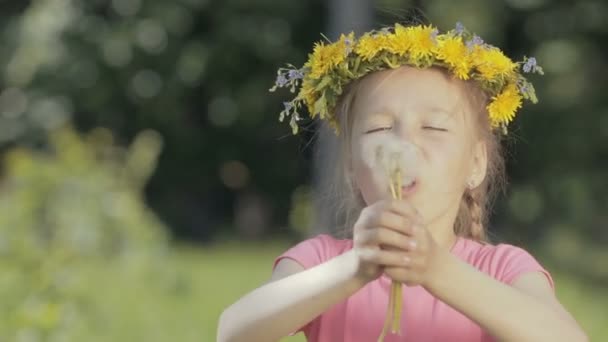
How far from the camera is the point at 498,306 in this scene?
2.27 metres

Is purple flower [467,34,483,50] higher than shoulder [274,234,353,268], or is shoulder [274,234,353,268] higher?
purple flower [467,34,483,50]

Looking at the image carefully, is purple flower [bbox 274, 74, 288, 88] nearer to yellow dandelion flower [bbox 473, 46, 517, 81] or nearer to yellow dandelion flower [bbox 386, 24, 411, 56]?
yellow dandelion flower [bbox 386, 24, 411, 56]

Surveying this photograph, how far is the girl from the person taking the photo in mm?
2275

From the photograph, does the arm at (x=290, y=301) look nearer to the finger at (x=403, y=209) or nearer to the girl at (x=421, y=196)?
the girl at (x=421, y=196)

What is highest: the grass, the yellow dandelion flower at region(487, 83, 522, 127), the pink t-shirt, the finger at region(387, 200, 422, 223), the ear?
the grass

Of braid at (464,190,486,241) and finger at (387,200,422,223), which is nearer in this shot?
finger at (387,200,422,223)

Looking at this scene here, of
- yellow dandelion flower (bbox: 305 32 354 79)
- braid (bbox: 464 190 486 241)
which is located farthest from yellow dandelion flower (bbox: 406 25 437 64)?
braid (bbox: 464 190 486 241)

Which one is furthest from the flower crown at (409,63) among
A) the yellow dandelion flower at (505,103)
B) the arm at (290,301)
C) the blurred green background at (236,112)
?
the blurred green background at (236,112)

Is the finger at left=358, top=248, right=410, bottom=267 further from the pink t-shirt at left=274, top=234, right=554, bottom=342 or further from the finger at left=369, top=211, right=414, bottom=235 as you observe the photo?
the pink t-shirt at left=274, top=234, right=554, bottom=342

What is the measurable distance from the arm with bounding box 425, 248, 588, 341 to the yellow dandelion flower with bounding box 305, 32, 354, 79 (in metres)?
0.58

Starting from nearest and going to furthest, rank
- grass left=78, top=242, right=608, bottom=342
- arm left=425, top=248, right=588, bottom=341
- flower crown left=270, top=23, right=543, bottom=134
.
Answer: arm left=425, top=248, right=588, bottom=341, flower crown left=270, top=23, right=543, bottom=134, grass left=78, top=242, right=608, bottom=342

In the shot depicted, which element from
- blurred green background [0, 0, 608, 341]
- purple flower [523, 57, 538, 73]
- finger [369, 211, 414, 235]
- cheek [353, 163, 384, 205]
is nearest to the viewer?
finger [369, 211, 414, 235]

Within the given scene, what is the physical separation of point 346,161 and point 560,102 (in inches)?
509

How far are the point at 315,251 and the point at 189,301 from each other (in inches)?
228
